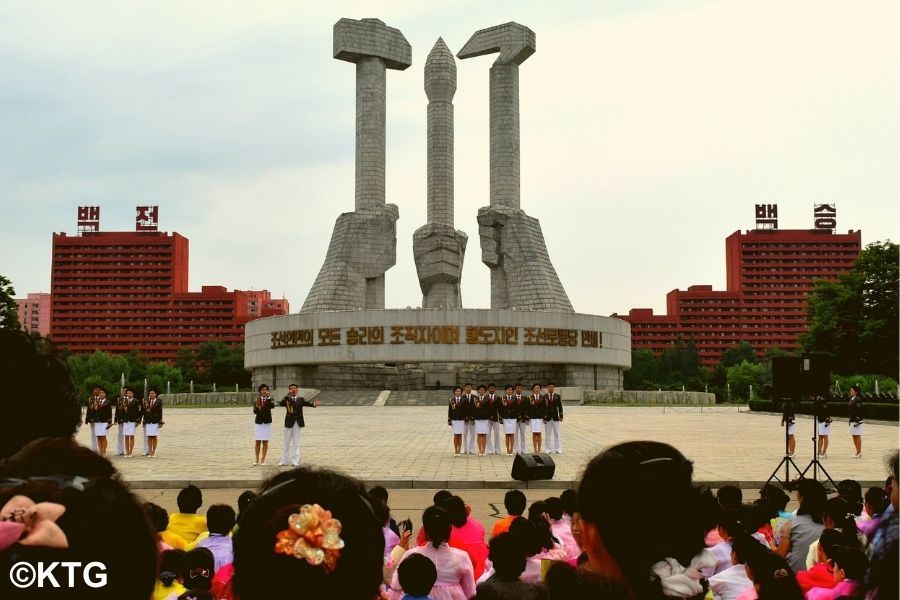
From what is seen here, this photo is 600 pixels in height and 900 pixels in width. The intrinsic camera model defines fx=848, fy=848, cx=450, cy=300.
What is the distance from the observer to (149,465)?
51.1ft

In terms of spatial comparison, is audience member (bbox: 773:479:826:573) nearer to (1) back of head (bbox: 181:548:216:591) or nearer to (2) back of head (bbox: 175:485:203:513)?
(1) back of head (bbox: 181:548:216:591)

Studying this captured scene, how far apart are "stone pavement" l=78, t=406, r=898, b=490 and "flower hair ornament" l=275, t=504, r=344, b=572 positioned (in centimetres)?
510

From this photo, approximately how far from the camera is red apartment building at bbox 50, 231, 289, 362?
12194 cm

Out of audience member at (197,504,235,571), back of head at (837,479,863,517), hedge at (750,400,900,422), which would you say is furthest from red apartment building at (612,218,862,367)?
audience member at (197,504,235,571)

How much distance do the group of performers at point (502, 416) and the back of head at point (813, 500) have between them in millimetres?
11806

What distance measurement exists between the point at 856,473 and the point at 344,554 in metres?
14.0

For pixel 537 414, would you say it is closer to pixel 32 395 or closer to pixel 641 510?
pixel 641 510

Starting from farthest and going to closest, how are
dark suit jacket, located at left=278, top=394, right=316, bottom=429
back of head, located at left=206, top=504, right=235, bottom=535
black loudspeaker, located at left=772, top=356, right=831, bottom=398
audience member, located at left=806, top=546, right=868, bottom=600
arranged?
dark suit jacket, located at left=278, top=394, right=316, bottom=429
black loudspeaker, located at left=772, top=356, right=831, bottom=398
back of head, located at left=206, top=504, right=235, bottom=535
audience member, located at left=806, top=546, right=868, bottom=600

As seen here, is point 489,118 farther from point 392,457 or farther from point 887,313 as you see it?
point 392,457

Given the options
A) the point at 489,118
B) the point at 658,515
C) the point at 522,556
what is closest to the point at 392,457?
the point at 522,556

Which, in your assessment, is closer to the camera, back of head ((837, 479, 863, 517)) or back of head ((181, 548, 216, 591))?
back of head ((181, 548, 216, 591))

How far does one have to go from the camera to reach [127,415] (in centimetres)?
1780

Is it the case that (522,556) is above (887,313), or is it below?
below

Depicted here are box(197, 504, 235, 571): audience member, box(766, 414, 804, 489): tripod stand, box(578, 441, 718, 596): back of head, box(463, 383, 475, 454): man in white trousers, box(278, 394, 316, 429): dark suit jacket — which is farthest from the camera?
box(463, 383, 475, 454): man in white trousers
